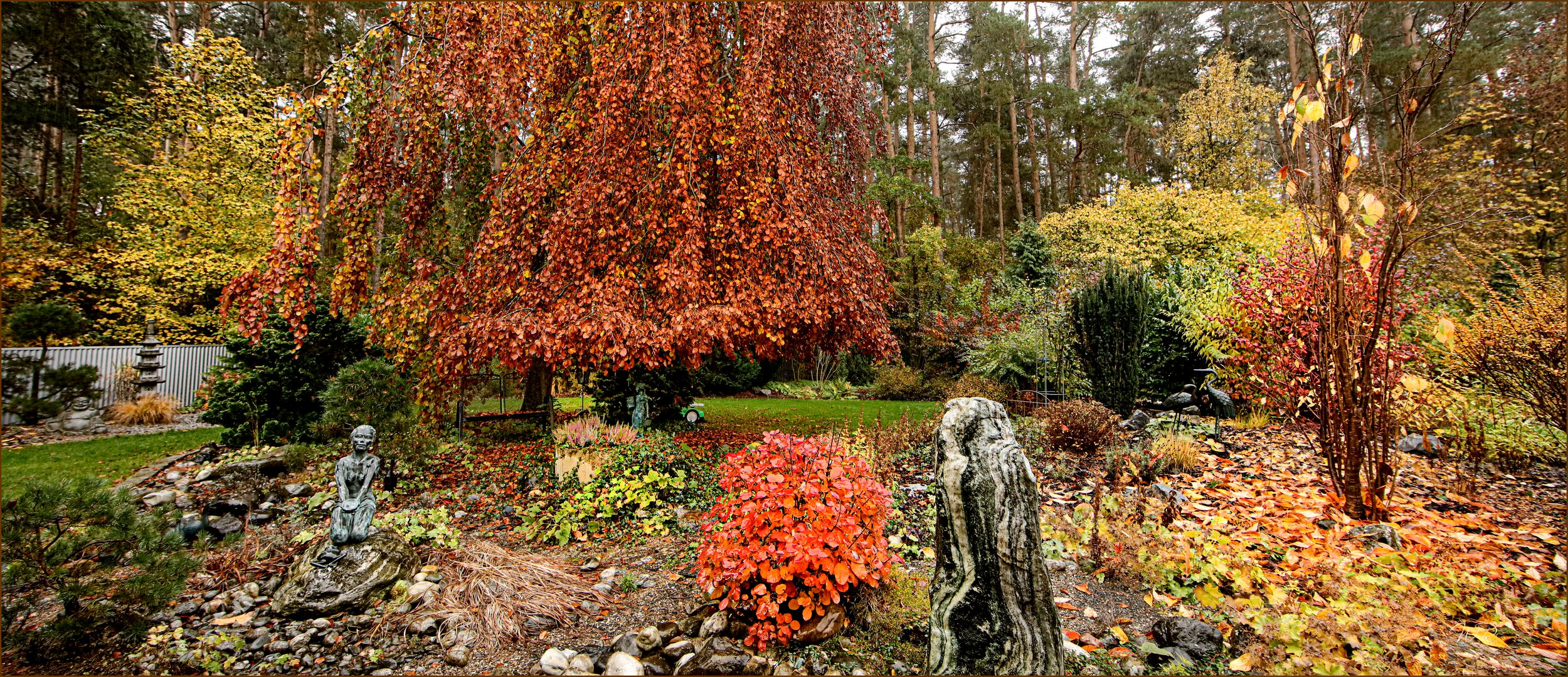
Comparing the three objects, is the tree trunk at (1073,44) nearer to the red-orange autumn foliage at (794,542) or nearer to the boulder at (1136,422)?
the boulder at (1136,422)

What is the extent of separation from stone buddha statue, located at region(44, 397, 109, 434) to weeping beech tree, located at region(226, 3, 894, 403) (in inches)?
167

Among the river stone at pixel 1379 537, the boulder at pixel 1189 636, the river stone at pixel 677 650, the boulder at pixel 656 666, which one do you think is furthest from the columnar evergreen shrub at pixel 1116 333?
the boulder at pixel 656 666

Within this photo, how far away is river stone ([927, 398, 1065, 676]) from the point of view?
2.06 m

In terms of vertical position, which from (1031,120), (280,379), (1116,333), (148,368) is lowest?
(280,379)

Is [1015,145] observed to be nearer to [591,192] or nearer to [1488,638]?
[591,192]

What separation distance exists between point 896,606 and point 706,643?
896mm

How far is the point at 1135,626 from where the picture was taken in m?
2.59

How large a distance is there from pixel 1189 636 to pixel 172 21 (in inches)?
673

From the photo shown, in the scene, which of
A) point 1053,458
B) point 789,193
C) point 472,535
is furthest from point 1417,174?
point 472,535

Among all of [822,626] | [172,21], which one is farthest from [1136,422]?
[172,21]

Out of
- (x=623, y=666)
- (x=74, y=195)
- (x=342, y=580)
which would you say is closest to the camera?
(x=623, y=666)

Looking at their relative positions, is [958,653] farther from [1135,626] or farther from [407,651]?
[407,651]

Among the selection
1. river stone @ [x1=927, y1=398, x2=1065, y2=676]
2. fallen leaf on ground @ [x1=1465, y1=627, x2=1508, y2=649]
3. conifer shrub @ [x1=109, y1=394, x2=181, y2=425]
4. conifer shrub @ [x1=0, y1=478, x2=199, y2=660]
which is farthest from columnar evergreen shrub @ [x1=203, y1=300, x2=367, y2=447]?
fallen leaf on ground @ [x1=1465, y1=627, x2=1508, y2=649]

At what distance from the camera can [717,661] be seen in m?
2.32
